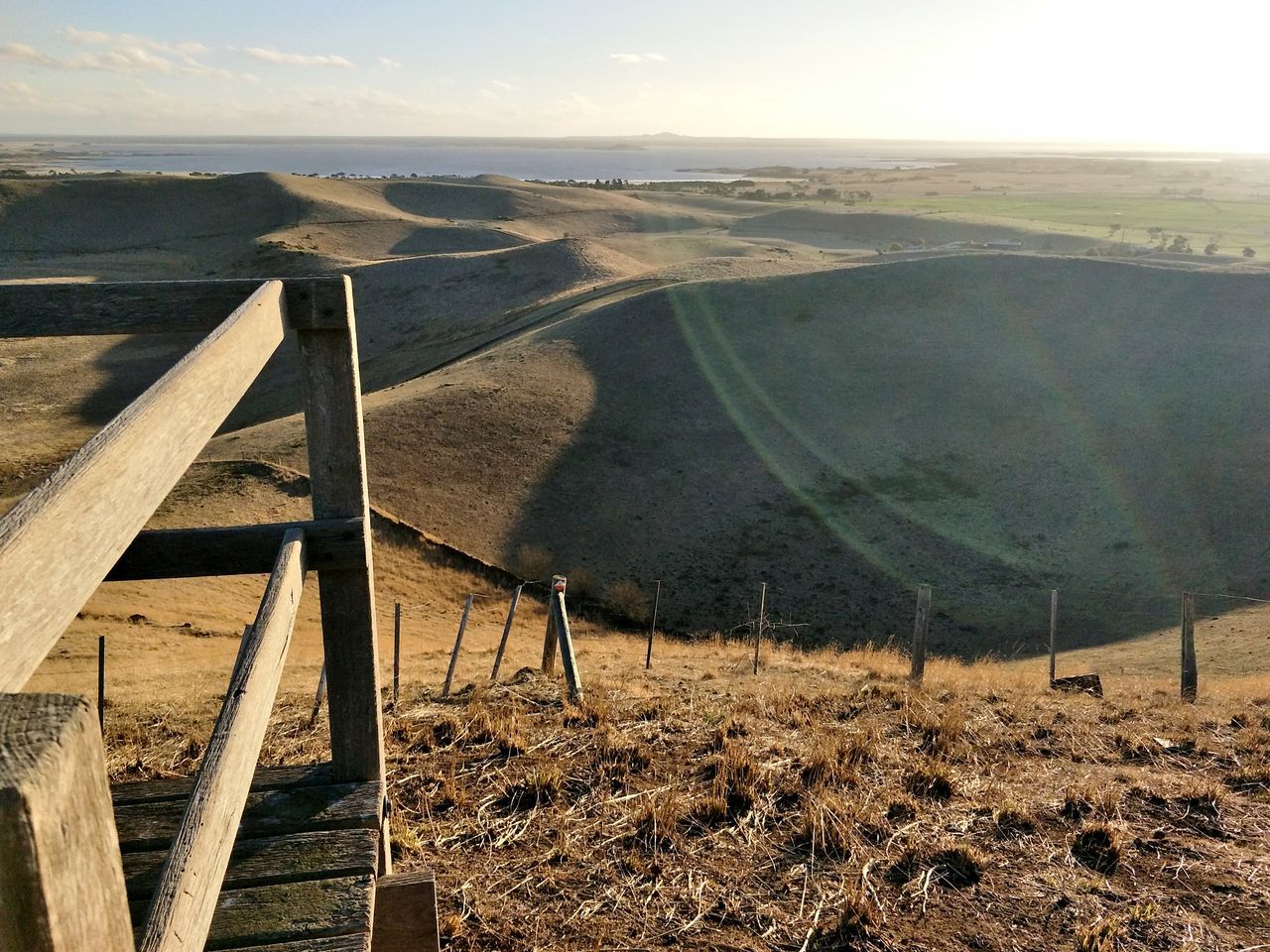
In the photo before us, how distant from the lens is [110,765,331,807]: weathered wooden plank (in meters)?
3.58

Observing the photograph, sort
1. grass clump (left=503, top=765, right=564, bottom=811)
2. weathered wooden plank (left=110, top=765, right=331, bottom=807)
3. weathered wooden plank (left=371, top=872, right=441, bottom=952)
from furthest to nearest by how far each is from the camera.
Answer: grass clump (left=503, top=765, right=564, bottom=811) → weathered wooden plank (left=110, top=765, right=331, bottom=807) → weathered wooden plank (left=371, top=872, right=441, bottom=952)

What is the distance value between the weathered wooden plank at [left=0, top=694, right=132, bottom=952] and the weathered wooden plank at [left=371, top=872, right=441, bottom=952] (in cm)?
262

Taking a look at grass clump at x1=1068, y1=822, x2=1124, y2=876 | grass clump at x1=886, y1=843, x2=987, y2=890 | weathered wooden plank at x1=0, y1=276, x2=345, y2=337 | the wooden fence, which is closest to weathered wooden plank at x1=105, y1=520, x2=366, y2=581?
the wooden fence

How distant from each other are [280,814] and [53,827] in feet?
8.95

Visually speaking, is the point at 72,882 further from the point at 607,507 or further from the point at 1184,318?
the point at 1184,318

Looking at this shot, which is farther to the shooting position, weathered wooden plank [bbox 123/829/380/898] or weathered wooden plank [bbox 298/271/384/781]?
weathered wooden plank [bbox 298/271/384/781]

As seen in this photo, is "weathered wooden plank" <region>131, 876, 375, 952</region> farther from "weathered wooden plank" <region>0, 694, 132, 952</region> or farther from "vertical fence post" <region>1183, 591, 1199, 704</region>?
"vertical fence post" <region>1183, 591, 1199, 704</region>

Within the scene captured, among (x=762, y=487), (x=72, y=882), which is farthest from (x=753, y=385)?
(x=72, y=882)

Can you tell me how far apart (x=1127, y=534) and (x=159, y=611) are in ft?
69.2

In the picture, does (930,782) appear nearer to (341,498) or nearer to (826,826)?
(826,826)

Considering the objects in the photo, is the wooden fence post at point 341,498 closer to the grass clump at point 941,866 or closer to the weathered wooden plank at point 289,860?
the weathered wooden plank at point 289,860

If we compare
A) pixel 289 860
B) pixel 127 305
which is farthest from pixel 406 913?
pixel 127 305

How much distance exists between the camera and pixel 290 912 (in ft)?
9.23

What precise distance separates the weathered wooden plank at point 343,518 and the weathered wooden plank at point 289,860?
0.38 meters
